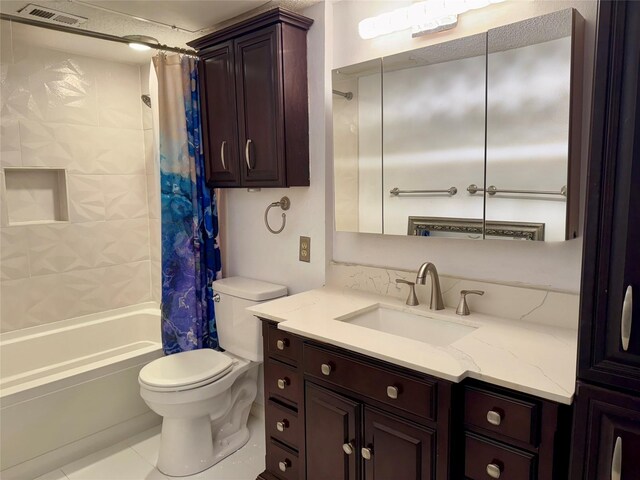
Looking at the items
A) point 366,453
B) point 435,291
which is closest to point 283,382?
point 366,453

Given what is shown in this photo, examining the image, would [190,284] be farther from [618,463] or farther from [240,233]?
[618,463]

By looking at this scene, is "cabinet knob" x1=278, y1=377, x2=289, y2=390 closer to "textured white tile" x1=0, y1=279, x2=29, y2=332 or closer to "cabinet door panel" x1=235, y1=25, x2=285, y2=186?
"cabinet door panel" x1=235, y1=25, x2=285, y2=186

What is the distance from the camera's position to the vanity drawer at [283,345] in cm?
171

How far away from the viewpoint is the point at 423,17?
1726mm

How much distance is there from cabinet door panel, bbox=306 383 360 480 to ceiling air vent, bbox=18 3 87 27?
2095mm

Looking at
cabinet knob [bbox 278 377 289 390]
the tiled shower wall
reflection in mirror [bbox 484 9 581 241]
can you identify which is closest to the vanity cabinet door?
reflection in mirror [bbox 484 9 581 241]

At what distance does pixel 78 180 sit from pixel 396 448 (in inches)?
100

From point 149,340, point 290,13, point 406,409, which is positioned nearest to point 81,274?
point 149,340

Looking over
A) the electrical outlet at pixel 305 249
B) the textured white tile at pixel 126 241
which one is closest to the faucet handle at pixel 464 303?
the electrical outlet at pixel 305 249

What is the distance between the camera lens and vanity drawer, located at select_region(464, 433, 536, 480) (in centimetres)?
119

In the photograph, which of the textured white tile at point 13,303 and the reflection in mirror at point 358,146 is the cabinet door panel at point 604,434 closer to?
the reflection in mirror at point 358,146

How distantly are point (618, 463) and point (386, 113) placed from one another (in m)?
1.41

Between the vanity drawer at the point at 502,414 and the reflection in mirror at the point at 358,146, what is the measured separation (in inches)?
34.9

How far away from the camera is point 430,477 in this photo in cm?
134
